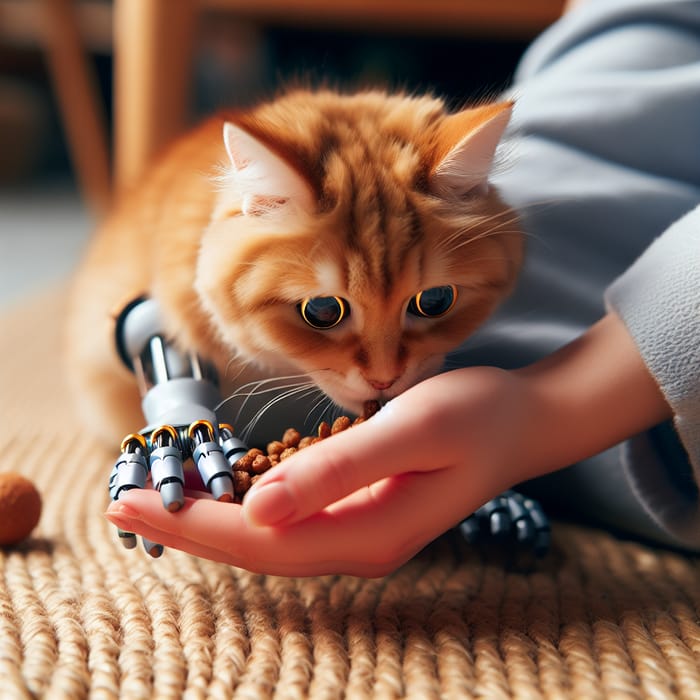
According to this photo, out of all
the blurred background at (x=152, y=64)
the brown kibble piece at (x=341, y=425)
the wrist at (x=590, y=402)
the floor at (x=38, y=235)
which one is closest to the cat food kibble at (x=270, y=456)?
the brown kibble piece at (x=341, y=425)

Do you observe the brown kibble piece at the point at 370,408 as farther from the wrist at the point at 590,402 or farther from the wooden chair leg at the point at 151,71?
the wooden chair leg at the point at 151,71


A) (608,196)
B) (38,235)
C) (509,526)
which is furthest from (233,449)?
(38,235)

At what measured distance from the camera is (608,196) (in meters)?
0.92

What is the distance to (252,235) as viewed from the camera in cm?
72

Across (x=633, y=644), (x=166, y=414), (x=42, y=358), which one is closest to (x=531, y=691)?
(x=633, y=644)

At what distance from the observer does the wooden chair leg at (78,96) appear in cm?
263

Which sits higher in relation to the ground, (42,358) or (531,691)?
(42,358)

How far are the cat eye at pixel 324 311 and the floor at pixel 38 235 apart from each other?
147 cm

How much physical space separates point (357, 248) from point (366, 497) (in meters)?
0.20

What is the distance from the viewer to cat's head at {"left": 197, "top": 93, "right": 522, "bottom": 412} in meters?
0.68

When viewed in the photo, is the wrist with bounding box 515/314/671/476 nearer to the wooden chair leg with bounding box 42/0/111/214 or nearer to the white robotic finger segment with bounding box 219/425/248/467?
the white robotic finger segment with bounding box 219/425/248/467

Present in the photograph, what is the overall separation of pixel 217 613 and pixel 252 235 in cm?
30

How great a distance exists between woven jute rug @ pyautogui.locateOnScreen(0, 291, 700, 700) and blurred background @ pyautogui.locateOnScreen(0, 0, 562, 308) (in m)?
0.48

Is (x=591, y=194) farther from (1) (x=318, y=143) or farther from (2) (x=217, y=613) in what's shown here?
(2) (x=217, y=613)
